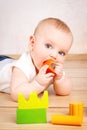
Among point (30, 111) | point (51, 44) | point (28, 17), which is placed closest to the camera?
point (30, 111)

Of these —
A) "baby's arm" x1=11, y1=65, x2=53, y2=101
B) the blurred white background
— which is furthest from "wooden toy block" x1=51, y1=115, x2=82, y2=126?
the blurred white background

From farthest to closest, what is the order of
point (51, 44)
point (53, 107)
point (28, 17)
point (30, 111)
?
point (28, 17) → point (51, 44) → point (53, 107) → point (30, 111)

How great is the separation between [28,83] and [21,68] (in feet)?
0.21

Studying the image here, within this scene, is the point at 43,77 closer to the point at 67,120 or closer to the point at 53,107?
the point at 53,107

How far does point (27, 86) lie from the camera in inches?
39.2

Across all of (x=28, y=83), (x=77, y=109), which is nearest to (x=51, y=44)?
(x=28, y=83)

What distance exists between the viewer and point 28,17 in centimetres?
233

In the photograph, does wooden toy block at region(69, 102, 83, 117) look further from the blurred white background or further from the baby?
the blurred white background

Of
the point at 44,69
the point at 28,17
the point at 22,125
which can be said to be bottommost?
the point at 22,125

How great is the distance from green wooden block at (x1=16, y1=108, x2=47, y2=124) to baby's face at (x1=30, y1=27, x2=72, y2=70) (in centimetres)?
31

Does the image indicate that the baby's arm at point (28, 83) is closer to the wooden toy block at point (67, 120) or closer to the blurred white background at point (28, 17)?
the wooden toy block at point (67, 120)

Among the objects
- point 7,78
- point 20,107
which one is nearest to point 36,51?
point 7,78

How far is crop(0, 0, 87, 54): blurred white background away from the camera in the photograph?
7.57 feet

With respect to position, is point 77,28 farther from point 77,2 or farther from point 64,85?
point 64,85
